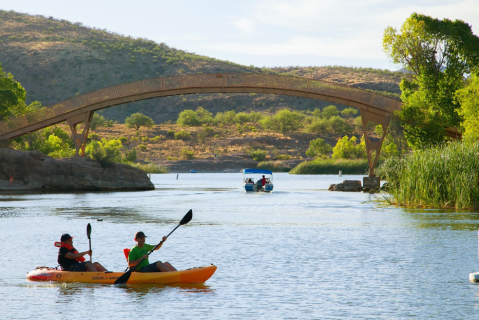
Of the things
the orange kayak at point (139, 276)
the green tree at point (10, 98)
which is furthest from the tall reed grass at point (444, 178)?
the green tree at point (10, 98)

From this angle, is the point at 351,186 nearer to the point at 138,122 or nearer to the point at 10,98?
the point at 10,98

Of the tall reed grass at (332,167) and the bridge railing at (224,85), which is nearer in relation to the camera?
the bridge railing at (224,85)

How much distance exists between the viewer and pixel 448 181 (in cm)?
2948

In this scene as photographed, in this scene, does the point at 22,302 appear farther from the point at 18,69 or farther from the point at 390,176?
the point at 18,69

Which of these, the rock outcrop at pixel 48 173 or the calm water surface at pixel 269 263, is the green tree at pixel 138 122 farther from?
the calm water surface at pixel 269 263

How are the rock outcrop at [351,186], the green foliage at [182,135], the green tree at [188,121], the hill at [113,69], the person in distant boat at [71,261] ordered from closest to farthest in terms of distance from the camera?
the person in distant boat at [71,261], the rock outcrop at [351,186], the green foliage at [182,135], the green tree at [188,121], the hill at [113,69]

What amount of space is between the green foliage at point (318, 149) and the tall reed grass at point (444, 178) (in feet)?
242

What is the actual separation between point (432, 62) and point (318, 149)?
206 feet

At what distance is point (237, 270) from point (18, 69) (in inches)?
5411

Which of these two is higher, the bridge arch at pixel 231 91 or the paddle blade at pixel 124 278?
the bridge arch at pixel 231 91

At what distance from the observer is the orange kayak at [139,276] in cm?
1431

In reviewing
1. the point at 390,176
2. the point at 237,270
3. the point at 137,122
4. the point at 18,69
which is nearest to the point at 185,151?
the point at 137,122

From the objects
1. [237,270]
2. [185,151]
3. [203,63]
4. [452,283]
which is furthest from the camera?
[203,63]

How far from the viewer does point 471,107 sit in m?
38.0
